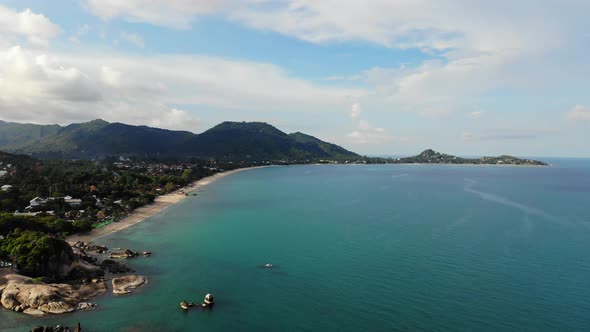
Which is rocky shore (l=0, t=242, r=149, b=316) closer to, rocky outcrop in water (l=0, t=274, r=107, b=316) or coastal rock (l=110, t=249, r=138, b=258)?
rocky outcrop in water (l=0, t=274, r=107, b=316)

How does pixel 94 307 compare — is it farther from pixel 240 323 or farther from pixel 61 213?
pixel 61 213

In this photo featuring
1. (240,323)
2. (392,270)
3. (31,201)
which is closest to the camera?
(240,323)

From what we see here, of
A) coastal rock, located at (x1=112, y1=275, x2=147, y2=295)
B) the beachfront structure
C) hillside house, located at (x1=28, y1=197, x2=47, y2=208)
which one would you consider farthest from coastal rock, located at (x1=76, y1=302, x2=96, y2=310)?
the beachfront structure

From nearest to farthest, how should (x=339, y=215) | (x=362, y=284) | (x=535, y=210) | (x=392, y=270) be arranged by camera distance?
1. (x=362, y=284)
2. (x=392, y=270)
3. (x=339, y=215)
4. (x=535, y=210)

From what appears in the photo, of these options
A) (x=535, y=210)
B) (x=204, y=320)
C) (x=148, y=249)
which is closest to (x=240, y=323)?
(x=204, y=320)

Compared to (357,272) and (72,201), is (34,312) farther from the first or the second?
(72,201)

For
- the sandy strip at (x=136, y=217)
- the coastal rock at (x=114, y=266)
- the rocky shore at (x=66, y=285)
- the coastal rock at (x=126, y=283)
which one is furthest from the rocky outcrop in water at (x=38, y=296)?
the sandy strip at (x=136, y=217)

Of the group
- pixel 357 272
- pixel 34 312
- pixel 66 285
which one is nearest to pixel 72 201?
pixel 66 285
